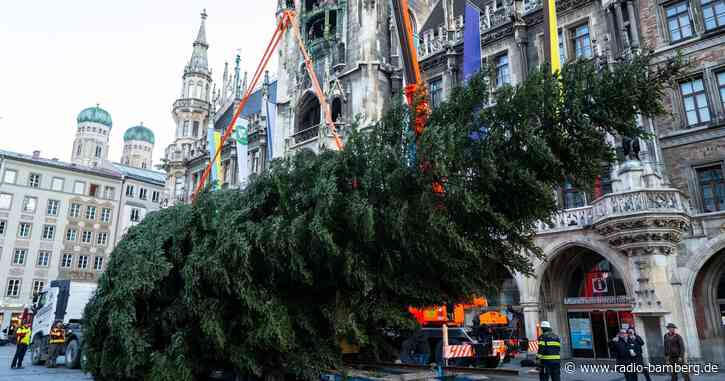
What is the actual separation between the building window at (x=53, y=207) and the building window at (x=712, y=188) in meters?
49.9

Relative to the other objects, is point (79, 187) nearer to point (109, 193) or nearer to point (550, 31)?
point (109, 193)

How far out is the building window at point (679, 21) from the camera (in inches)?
717

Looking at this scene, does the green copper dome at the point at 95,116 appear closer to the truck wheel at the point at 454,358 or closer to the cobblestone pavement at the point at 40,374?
the cobblestone pavement at the point at 40,374

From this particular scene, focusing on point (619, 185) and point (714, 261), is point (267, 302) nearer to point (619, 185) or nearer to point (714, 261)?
point (619, 185)

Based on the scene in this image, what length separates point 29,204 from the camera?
45594 mm

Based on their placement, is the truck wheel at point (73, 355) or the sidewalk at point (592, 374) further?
the truck wheel at point (73, 355)

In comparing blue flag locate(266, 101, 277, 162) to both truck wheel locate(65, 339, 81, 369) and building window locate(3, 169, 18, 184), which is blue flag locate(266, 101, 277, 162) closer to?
truck wheel locate(65, 339, 81, 369)

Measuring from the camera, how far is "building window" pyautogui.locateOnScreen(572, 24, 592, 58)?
69.0 ft

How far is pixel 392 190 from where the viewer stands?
8.15m

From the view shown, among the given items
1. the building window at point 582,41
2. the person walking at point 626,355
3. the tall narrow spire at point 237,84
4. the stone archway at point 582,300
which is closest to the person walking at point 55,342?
the person walking at point 626,355

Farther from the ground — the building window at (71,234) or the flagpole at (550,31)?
the flagpole at (550,31)

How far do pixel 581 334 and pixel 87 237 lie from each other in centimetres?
4495

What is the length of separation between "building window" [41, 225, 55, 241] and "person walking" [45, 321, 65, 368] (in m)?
33.4

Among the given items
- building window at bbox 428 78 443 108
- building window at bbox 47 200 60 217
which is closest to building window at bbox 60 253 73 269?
building window at bbox 47 200 60 217
